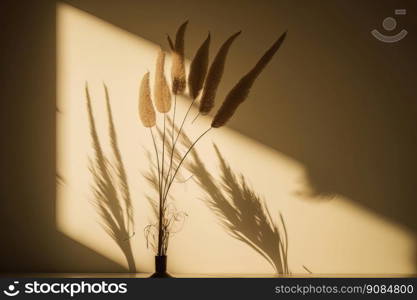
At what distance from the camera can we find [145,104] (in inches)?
72.9

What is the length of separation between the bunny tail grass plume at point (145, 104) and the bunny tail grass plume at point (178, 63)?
12 cm

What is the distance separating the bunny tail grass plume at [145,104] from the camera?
1.85m

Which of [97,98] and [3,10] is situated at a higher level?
[3,10]

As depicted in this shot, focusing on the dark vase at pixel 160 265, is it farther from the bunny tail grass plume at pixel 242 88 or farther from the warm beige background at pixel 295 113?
the bunny tail grass plume at pixel 242 88

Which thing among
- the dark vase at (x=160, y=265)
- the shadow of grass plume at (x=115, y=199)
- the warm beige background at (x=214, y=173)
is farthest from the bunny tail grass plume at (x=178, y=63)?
the dark vase at (x=160, y=265)

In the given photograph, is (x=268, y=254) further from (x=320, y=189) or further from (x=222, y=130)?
(x=222, y=130)

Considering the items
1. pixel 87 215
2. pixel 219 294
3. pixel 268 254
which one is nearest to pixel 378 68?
pixel 268 254

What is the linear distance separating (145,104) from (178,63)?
0.76 ft

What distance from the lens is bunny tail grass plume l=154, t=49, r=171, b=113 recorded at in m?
1.83

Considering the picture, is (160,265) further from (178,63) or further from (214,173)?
(178,63)

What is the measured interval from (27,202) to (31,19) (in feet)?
2.90

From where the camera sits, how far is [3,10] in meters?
2.05

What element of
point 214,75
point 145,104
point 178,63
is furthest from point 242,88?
point 145,104

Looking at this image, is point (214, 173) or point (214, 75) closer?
point (214, 75)
